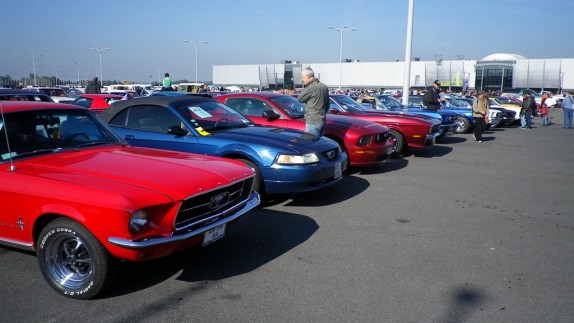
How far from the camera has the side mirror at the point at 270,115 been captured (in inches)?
302

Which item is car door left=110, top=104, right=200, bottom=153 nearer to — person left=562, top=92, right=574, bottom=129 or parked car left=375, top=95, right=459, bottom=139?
parked car left=375, top=95, right=459, bottom=139

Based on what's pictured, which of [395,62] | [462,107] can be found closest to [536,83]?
[395,62]

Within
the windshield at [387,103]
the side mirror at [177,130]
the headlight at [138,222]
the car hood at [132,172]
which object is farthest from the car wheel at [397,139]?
the headlight at [138,222]

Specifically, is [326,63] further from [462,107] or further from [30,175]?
[30,175]

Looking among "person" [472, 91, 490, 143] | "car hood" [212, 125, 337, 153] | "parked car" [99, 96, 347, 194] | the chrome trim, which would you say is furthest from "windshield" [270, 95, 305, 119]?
"person" [472, 91, 490, 143]

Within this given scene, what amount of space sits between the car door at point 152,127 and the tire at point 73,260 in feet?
9.17

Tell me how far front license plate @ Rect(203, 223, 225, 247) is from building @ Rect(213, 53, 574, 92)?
57066 mm

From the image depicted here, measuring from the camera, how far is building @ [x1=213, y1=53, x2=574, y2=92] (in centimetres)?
7206

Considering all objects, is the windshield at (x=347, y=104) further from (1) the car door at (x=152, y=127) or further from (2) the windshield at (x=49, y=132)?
(2) the windshield at (x=49, y=132)

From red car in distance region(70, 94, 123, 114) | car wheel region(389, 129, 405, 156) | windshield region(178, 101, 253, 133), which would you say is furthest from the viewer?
red car in distance region(70, 94, 123, 114)

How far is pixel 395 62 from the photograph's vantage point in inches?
3401

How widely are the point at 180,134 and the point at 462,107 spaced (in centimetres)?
1497

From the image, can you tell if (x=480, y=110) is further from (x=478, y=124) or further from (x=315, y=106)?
(x=315, y=106)

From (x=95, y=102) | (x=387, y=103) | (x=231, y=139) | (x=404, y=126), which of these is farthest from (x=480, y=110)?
(x=95, y=102)
